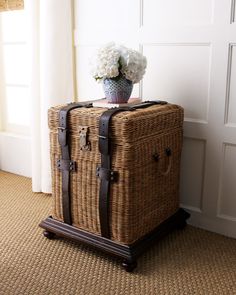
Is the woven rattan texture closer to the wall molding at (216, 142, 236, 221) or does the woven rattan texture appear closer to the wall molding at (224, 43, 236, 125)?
the wall molding at (224, 43, 236, 125)

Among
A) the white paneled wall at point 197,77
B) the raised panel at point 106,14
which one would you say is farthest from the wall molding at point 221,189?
the raised panel at point 106,14

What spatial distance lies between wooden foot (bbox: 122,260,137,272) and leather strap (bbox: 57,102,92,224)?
39cm

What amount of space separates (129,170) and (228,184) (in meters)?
0.66

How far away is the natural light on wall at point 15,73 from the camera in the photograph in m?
2.95

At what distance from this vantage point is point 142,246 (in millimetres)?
1830

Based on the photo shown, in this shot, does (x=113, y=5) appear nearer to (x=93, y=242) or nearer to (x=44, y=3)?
(x=44, y=3)

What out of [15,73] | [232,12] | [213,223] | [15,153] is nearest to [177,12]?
[232,12]

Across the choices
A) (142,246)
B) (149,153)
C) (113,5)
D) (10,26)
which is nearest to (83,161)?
(149,153)

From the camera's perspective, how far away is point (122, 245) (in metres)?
1.79

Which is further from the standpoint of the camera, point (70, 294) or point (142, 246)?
point (142, 246)

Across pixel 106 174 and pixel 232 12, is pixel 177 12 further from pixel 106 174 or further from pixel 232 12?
pixel 106 174

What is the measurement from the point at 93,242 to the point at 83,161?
404 mm

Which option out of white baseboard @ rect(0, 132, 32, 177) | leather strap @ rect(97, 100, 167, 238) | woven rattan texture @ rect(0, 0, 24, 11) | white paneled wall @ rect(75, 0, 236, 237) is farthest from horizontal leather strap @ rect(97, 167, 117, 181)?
woven rattan texture @ rect(0, 0, 24, 11)

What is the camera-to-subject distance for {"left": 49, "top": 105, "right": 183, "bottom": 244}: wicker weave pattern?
1.72m
